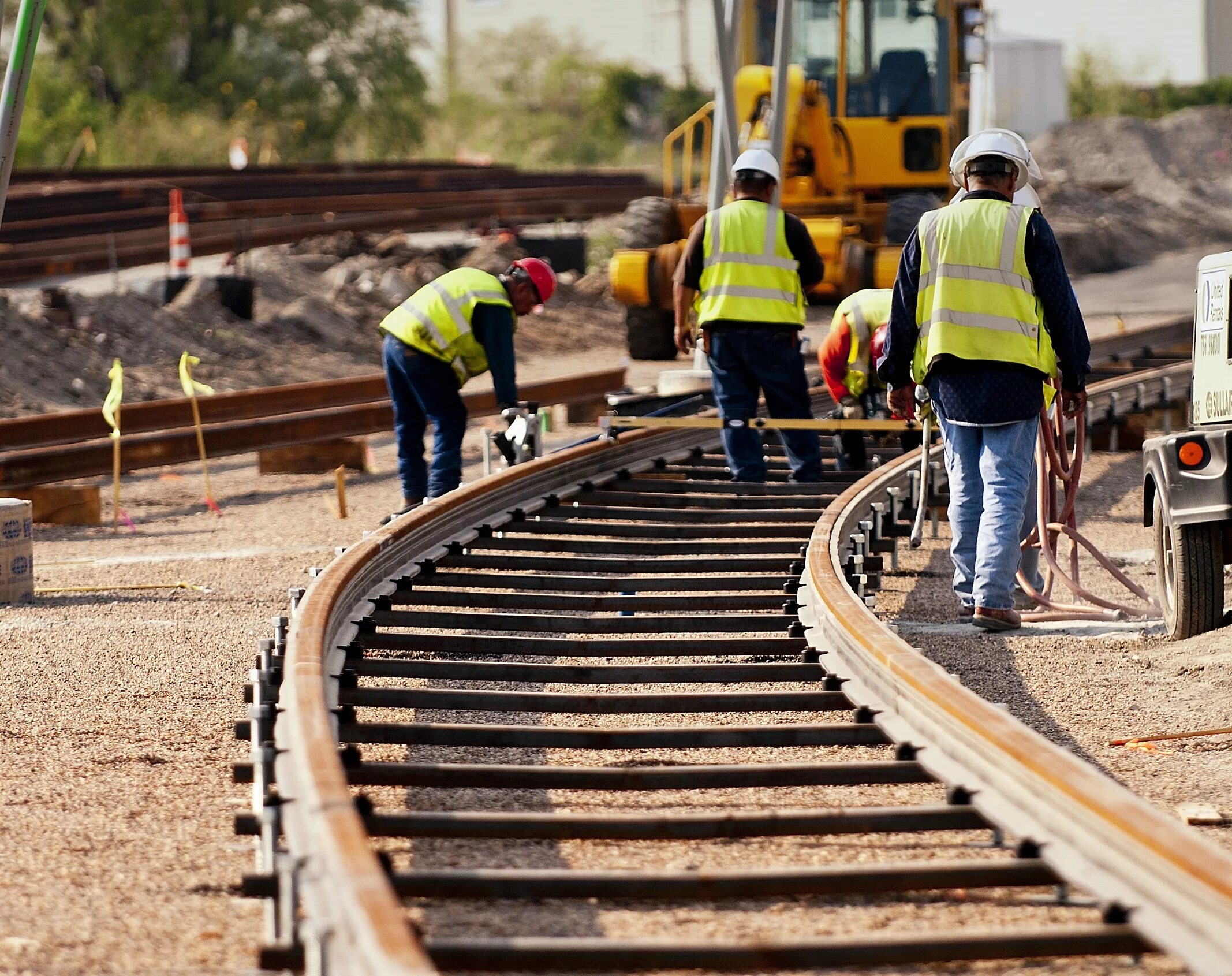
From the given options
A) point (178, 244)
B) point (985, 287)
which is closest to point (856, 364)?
point (985, 287)

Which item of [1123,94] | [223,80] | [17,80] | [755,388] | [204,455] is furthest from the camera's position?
[1123,94]

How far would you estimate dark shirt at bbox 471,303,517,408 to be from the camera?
384 inches

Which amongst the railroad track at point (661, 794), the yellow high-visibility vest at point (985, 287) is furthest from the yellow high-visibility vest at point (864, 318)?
the yellow high-visibility vest at point (985, 287)

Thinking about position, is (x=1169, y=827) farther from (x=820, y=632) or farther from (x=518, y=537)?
(x=518, y=537)

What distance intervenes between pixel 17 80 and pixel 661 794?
17.0 feet

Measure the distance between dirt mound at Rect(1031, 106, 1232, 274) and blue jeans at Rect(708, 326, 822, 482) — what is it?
80.8 feet

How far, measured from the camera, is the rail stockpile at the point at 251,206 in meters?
22.4

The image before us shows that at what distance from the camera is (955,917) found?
4.01m

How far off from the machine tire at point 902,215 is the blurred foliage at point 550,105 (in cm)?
3488

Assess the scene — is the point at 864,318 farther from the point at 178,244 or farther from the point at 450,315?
the point at 178,244

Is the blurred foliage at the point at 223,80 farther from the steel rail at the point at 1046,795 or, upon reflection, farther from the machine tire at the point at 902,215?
the steel rail at the point at 1046,795

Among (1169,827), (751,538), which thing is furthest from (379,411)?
(1169,827)

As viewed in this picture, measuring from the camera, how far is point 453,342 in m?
9.88

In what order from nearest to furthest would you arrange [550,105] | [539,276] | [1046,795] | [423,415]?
[1046,795] → [539,276] → [423,415] → [550,105]
